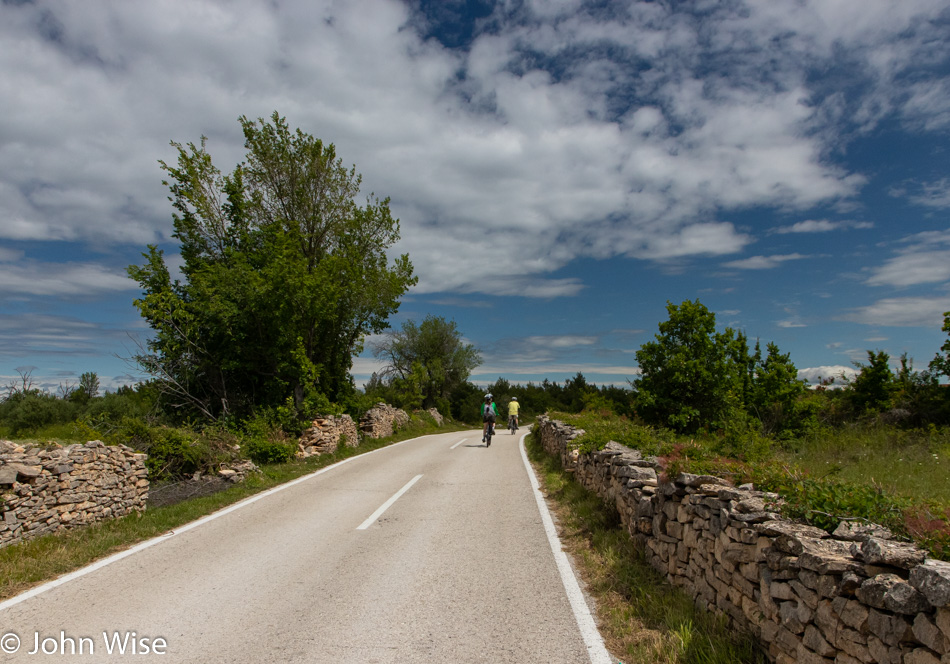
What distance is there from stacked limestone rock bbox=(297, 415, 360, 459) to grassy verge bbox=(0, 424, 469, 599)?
16.2 feet

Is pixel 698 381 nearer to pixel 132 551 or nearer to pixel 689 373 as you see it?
pixel 689 373

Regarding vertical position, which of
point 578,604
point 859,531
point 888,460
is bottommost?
point 578,604

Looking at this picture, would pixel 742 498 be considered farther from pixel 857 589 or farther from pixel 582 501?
pixel 582 501

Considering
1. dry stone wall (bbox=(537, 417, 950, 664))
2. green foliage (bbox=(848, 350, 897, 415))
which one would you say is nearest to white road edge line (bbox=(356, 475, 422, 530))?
dry stone wall (bbox=(537, 417, 950, 664))

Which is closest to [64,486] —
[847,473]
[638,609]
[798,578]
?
[638,609]

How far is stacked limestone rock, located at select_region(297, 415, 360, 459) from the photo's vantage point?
16.6 metres

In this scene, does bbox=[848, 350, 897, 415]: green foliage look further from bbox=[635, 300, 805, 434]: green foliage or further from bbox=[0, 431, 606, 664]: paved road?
bbox=[0, 431, 606, 664]: paved road

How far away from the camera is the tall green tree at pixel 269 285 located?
1773 centimetres

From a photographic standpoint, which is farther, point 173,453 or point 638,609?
point 173,453

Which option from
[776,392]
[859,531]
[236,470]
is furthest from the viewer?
[776,392]

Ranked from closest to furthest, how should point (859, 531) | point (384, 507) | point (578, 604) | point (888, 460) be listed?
1. point (859, 531)
2. point (578, 604)
3. point (888, 460)
4. point (384, 507)

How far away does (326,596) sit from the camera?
5.16 metres

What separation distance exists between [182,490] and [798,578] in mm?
10703

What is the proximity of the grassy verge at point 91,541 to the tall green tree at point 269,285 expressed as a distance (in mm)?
7738
